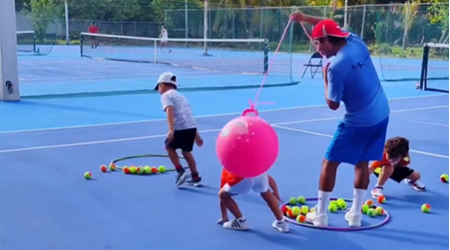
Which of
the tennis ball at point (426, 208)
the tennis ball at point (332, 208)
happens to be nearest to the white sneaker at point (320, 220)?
the tennis ball at point (332, 208)

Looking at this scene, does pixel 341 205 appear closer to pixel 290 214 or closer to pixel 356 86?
pixel 290 214

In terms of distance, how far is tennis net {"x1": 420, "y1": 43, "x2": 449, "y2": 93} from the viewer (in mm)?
15204

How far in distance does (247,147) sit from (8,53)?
9681mm

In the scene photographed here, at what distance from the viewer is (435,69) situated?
19.3 m

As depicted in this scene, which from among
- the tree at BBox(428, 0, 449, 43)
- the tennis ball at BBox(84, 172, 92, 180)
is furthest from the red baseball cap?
the tree at BBox(428, 0, 449, 43)

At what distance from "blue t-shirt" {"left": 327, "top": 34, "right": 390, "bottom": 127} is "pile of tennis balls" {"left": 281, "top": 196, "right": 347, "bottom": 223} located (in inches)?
34.9

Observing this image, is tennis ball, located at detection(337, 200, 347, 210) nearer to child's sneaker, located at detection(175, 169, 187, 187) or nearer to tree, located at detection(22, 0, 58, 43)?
child's sneaker, located at detection(175, 169, 187, 187)

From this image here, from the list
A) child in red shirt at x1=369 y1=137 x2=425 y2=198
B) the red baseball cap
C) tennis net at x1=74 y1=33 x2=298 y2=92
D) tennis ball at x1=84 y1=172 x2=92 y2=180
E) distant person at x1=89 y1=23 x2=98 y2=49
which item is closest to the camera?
the red baseball cap

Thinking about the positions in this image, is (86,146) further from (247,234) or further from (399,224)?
(399,224)

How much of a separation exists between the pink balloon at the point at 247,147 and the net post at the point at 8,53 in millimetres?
9414

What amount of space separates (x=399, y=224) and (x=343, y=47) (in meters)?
1.55

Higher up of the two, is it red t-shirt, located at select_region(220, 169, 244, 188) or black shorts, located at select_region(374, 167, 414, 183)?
red t-shirt, located at select_region(220, 169, 244, 188)

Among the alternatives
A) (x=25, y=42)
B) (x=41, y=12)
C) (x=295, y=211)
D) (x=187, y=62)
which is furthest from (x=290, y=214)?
(x=25, y=42)

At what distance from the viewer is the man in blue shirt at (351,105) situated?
14.7ft
